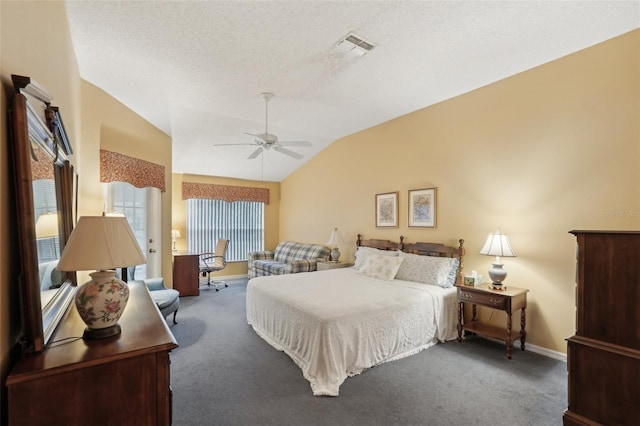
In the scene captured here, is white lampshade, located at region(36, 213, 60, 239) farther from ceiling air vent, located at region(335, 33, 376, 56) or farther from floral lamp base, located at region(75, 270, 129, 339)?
ceiling air vent, located at region(335, 33, 376, 56)

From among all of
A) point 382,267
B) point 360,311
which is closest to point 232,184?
point 382,267

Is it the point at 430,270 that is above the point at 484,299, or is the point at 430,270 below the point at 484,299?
above

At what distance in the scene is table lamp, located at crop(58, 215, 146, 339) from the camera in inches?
49.6

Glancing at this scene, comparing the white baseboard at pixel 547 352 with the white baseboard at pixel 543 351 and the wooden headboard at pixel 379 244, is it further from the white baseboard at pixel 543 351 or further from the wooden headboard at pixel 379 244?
the wooden headboard at pixel 379 244

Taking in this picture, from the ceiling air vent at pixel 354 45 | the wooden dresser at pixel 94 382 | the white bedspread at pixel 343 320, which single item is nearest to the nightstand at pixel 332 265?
the white bedspread at pixel 343 320

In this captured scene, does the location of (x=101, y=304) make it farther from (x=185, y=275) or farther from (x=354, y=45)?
(x=185, y=275)

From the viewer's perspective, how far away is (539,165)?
3.12 metres

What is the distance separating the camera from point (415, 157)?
14.3 feet

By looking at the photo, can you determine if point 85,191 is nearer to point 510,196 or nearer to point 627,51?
point 510,196

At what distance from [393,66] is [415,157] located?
1589mm

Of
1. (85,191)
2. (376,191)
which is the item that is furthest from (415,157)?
(85,191)

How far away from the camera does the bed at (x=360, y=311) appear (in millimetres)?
2537

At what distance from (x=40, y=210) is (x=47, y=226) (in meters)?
0.14

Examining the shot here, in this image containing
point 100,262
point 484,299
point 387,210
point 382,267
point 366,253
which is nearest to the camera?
point 100,262
